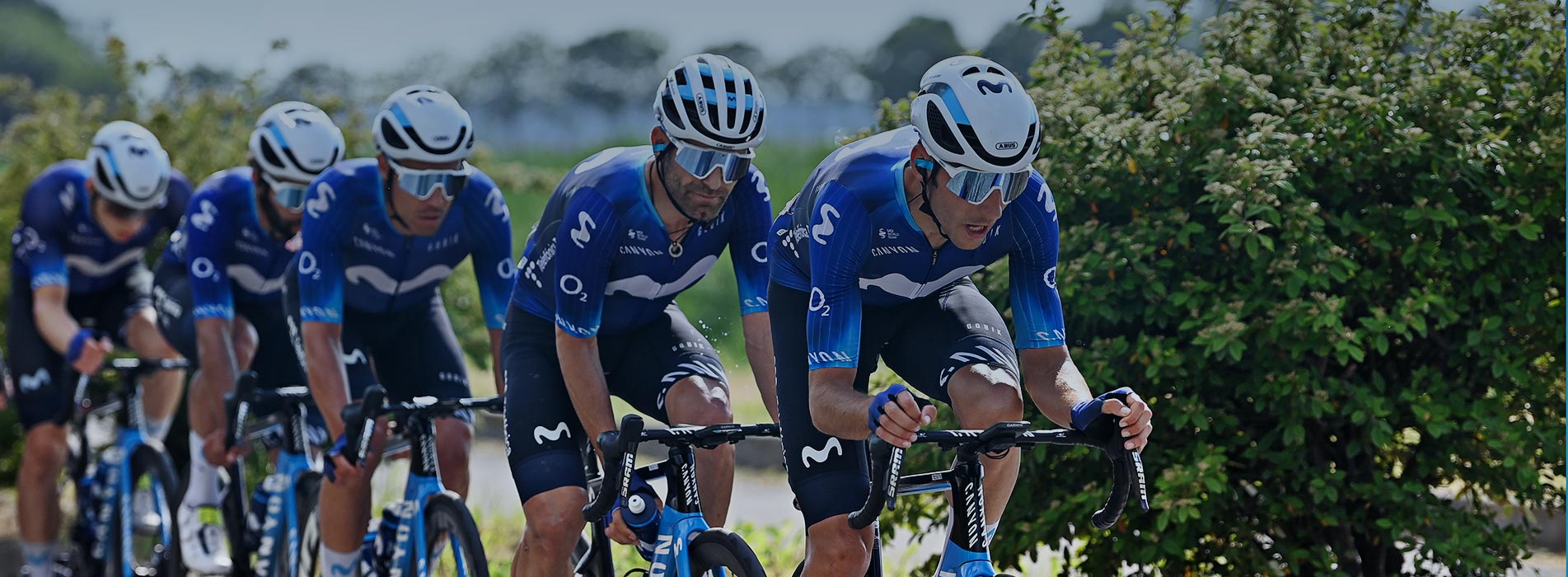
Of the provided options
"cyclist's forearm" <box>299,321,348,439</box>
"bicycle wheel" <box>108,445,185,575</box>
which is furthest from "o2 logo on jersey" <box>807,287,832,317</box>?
"bicycle wheel" <box>108,445,185,575</box>

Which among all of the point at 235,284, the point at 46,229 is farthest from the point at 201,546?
the point at 46,229

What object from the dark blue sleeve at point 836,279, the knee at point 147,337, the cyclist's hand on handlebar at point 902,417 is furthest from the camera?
the knee at point 147,337

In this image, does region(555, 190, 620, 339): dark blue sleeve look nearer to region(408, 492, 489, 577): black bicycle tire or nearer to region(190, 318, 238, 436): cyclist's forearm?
region(408, 492, 489, 577): black bicycle tire

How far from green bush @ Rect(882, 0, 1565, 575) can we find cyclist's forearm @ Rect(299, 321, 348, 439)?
1866 millimetres

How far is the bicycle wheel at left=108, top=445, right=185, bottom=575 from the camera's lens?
6.03m

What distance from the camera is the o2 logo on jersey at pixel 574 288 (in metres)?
3.90

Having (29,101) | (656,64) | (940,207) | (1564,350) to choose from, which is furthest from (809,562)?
(656,64)

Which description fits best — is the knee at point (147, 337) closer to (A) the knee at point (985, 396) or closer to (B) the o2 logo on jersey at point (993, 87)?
(A) the knee at point (985, 396)

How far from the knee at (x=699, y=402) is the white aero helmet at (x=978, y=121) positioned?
43.2 inches

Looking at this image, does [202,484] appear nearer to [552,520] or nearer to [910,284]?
[552,520]

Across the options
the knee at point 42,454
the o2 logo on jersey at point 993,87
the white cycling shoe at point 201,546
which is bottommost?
the white cycling shoe at point 201,546

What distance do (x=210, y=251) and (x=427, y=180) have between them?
5.15ft

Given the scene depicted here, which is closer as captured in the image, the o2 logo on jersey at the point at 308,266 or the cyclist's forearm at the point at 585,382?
the cyclist's forearm at the point at 585,382

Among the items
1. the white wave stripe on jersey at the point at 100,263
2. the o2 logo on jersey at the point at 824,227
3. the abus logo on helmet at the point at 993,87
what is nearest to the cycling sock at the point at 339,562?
the o2 logo on jersey at the point at 824,227
